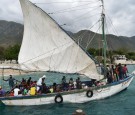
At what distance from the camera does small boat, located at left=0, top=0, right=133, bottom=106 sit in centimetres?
3161

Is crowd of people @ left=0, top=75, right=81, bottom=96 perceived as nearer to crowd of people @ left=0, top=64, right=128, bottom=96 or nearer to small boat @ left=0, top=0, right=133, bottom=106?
crowd of people @ left=0, top=64, right=128, bottom=96

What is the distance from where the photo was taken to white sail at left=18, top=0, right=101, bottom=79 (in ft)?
104

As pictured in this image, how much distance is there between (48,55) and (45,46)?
3.33ft

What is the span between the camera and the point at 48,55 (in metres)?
32.0

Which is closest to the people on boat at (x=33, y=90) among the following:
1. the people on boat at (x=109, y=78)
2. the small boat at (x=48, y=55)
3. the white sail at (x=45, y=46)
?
the small boat at (x=48, y=55)

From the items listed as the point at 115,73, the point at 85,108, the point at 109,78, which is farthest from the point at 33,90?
the point at 115,73

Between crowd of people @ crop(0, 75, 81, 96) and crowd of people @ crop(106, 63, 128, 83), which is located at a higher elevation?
crowd of people @ crop(106, 63, 128, 83)

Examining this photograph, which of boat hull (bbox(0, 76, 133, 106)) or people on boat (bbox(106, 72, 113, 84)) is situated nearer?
boat hull (bbox(0, 76, 133, 106))

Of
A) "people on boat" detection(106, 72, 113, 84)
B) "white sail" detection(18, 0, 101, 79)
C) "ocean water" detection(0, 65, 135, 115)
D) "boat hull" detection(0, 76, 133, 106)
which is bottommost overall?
"ocean water" detection(0, 65, 135, 115)

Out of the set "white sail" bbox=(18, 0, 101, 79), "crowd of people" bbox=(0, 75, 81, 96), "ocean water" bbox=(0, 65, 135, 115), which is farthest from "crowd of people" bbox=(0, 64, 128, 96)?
"white sail" bbox=(18, 0, 101, 79)

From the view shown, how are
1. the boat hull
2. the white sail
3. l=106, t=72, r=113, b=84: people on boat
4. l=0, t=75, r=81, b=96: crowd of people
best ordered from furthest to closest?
1. l=106, t=72, r=113, b=84: people on boat
2. the white sail
3. l=0, t=75, r=81, b=96: crowd of people
4. the boat hull

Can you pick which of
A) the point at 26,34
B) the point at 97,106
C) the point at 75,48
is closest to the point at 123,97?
the point at 97,106

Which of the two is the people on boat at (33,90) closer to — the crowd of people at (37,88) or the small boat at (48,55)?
the crowd of people at (37,88)

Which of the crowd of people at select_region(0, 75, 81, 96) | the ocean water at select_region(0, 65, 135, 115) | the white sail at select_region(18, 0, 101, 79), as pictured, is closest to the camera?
the ocean water at select_region(0, 65, 135, 115)
